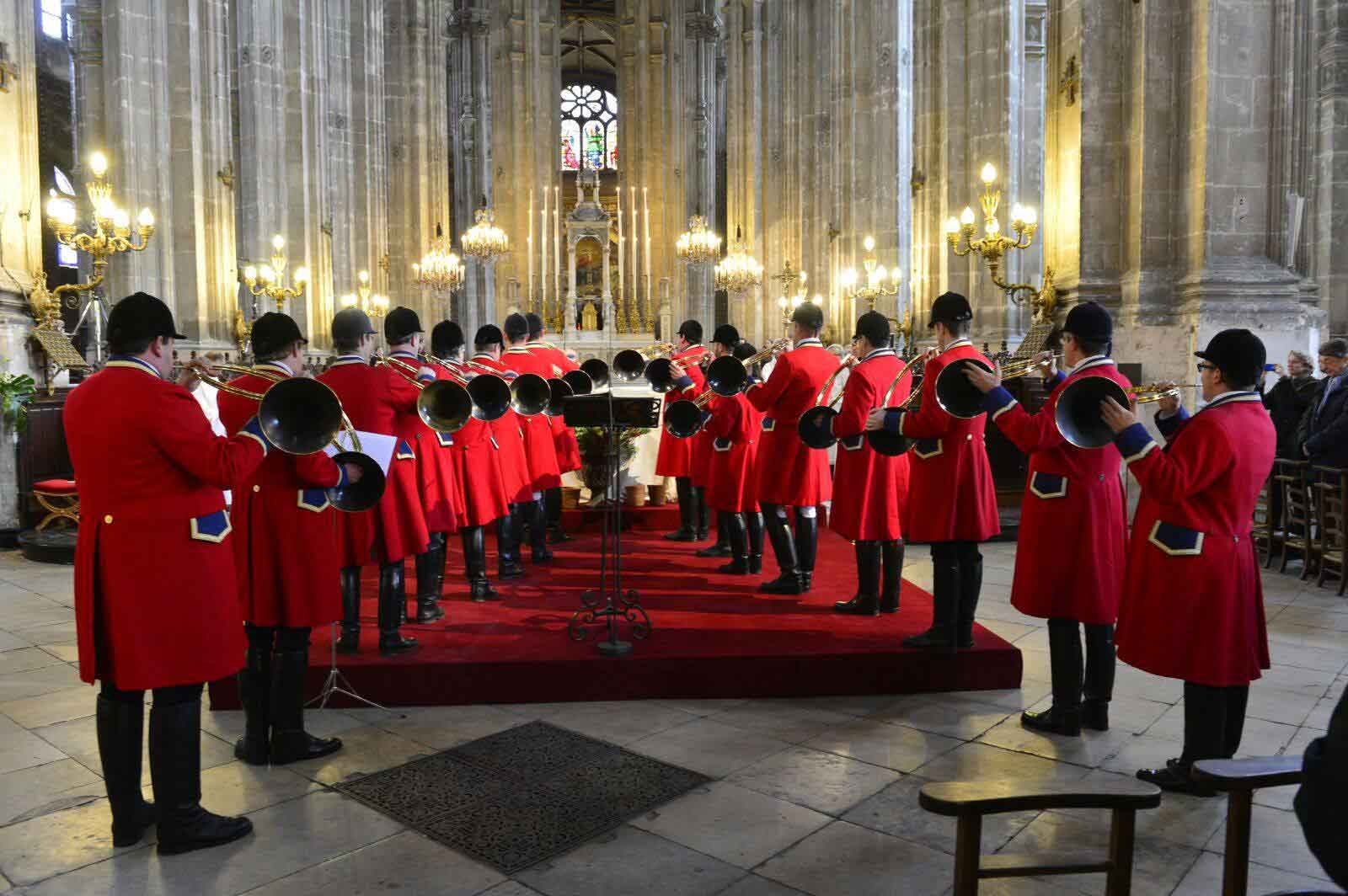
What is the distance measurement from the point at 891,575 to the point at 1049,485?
2023 millimetres

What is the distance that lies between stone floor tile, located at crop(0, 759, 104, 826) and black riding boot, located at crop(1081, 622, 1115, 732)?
4.66 meters

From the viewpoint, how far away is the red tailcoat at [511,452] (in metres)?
7.65

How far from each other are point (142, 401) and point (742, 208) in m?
28.0

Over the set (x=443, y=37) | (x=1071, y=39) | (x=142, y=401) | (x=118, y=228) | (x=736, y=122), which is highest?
(x=443, y=37)

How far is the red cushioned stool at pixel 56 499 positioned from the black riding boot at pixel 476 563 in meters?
5.18

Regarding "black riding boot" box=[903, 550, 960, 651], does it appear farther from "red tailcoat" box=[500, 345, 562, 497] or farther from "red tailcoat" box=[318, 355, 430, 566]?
"red tailcoat" box=[500, 345, 562, 497]

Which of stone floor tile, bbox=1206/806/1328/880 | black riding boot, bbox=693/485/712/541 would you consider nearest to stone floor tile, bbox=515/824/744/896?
stone floor tile, bbox=1206/806/1328/880

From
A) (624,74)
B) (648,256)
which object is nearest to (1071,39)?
(648,256)

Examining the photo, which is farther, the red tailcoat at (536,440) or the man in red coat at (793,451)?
the red tailcoat at (536,440)

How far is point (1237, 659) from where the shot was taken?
13.5 feet

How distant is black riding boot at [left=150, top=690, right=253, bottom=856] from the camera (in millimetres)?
3826

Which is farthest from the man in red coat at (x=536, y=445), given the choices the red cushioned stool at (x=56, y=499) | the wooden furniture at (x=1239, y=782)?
the wooden furniture at (x=1239, y=782)

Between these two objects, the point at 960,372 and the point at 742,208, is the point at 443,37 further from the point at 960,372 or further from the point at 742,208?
the point at 960,372

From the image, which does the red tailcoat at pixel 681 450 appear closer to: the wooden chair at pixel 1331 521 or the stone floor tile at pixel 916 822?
the wooden chair at pixel 1331 521
